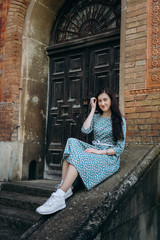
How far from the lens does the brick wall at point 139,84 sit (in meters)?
4.03

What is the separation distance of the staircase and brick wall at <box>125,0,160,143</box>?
67.1 inches

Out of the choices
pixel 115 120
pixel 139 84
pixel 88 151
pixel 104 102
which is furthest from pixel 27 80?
pixel 88 151

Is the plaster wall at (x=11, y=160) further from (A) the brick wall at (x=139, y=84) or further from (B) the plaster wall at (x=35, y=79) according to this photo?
(A) the brick wall at (x=139, y=84)

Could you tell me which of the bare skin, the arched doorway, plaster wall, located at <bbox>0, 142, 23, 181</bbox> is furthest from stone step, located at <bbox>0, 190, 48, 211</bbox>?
the arched doorway

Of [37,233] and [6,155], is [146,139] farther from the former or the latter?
[6,155]

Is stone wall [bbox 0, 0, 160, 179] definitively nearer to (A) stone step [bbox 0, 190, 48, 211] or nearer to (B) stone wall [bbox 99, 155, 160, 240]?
(A) stone step [bbox 0, 190, 48, 211]

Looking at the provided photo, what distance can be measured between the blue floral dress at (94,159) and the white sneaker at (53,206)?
36cm

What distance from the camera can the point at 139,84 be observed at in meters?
4.19

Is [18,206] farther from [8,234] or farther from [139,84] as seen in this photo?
[139,84]

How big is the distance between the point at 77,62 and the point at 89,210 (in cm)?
386

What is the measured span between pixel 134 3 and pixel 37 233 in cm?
371

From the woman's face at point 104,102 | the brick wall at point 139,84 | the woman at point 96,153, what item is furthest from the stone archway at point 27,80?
the woman's face at point 104,102

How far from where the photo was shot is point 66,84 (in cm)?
588

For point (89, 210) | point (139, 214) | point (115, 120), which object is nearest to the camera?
point (89, 210)
